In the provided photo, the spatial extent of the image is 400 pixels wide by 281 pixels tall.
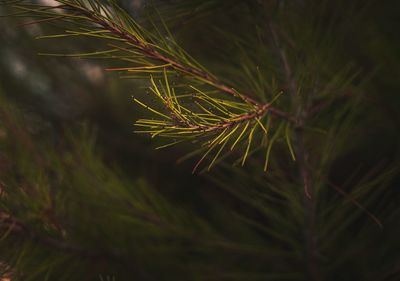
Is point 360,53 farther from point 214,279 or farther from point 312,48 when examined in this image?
point 214,279

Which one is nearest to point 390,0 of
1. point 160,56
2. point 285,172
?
point 285,172

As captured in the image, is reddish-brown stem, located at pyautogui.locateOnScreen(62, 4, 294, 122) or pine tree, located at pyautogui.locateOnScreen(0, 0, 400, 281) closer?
reddish-brown stem, located at pyautogui.locateOnScreen(62, 4, 294, 122)

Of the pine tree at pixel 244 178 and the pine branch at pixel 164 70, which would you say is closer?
the pine branch at pixel 164 70

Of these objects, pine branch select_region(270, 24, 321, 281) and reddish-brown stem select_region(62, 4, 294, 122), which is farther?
pine branch select_region(270, 24, 321, 281)

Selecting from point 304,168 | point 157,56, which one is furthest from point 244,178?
point 157,56

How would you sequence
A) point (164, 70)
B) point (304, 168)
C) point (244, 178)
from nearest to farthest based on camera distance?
point (164, 70)
point (304, 168)
point (244, 178)

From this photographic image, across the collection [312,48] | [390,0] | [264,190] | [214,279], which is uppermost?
[390,0]

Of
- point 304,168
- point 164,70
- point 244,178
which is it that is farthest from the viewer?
point 244,178

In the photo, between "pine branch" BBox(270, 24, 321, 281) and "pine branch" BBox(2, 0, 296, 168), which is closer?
"pine branch" BBox(2, 0, 296, 168)

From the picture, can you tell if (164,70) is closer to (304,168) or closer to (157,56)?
(157,56)

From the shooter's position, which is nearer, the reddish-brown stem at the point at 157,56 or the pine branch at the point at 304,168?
the reddish-brown stem at the point at 157,56

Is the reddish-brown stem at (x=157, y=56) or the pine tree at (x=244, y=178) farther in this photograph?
the pine tree at (x=244, y=178)
